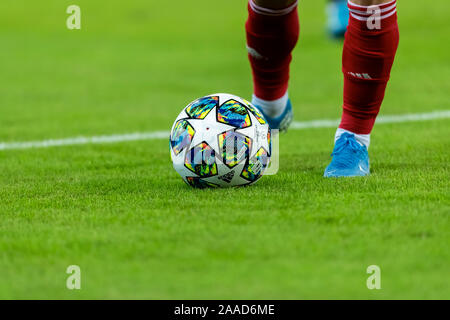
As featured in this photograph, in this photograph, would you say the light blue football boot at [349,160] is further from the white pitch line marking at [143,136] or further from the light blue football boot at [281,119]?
the white pitch line marking at [143,136]

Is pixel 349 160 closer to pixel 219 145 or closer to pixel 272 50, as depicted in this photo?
pixel 219 145

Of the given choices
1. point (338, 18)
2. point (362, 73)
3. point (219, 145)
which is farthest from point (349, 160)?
point (338, 18)

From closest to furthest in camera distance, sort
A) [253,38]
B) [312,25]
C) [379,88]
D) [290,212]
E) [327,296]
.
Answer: [327,296]
[290,212]
[379,88]
[253,38]
[312,25]

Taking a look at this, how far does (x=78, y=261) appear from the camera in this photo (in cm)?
266

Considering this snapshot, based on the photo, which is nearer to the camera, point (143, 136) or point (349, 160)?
point (349, 160)

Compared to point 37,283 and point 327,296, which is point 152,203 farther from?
point 327,296

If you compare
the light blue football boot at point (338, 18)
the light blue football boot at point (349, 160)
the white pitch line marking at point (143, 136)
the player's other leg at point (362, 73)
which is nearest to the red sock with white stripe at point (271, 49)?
the player's other leg at point (362, 73)

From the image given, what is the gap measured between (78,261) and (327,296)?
2.80ft

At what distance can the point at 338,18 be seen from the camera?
39.4 ft

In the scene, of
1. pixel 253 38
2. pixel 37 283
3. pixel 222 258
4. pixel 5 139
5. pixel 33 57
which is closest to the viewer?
pixel 37 283

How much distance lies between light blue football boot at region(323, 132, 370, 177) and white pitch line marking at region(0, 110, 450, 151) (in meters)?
2.17

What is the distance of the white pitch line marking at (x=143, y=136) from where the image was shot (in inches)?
223

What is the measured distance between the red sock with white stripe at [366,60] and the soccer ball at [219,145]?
533mm

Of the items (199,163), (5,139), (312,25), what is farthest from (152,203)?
(312,25)
